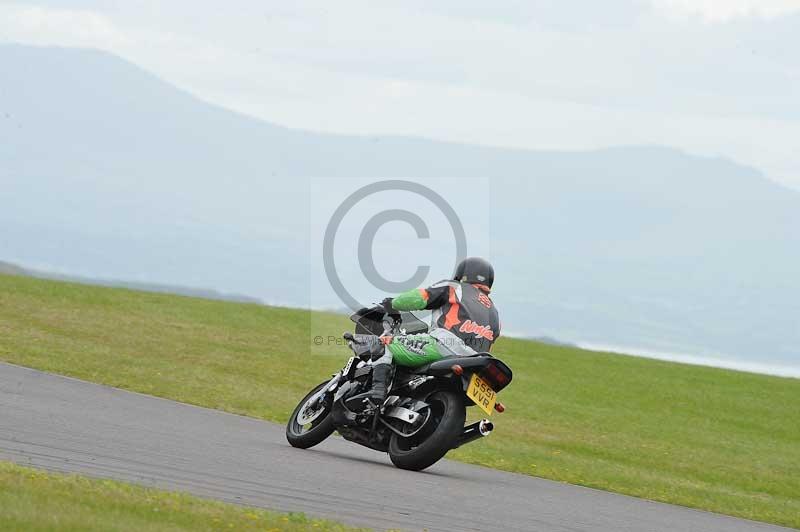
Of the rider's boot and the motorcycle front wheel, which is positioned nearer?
the rider's boot

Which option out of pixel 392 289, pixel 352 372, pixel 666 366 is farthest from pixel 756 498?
pixel 666 366

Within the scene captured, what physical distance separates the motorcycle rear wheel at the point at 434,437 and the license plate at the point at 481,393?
190mm

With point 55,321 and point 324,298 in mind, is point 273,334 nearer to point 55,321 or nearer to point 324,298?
point 55,321

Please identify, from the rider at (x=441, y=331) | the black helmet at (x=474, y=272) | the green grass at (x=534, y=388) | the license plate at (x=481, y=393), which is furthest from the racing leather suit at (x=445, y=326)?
the green grass at (x=534, y=388)

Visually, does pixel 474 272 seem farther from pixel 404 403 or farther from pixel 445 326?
pixel 404 403

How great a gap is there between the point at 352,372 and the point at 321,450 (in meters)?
1.18

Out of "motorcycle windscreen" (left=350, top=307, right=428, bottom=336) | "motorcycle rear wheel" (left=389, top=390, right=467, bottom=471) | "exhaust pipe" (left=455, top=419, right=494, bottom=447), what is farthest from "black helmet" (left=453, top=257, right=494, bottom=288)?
"exhaust pipe" (left=455, top=419, right=494, bottom=447)

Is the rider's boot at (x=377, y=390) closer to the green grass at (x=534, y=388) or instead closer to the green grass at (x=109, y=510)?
the green grass at (x=534, y=388)

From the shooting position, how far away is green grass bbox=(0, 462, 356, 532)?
716 cm

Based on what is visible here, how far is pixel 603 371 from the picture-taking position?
3191 centimetres

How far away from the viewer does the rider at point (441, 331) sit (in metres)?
12.8

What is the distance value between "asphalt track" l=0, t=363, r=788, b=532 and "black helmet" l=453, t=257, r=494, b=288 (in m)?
1.95

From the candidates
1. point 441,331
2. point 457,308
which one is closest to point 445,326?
point 441,331

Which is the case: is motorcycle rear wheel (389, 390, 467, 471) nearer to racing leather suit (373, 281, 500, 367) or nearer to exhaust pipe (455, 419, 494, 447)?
exhaust pipe (455, 419, 494, 447)
